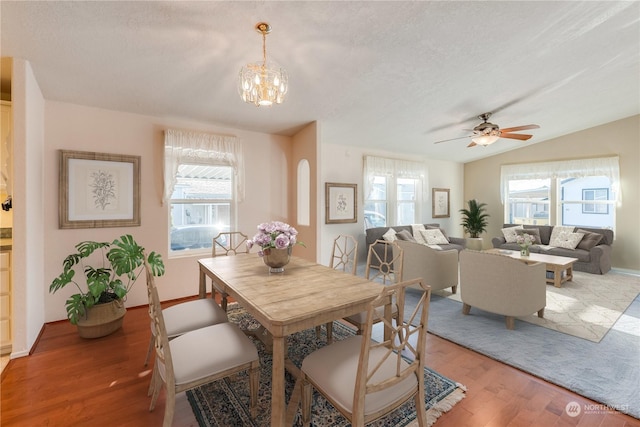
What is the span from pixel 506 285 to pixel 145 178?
4.19 meters

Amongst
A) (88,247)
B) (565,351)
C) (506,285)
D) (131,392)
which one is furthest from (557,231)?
(88,247)

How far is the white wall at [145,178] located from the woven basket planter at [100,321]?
649 millimetres

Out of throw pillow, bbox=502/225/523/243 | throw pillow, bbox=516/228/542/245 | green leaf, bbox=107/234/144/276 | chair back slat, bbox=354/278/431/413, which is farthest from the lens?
throw pillow, bbox=502/225/523/243

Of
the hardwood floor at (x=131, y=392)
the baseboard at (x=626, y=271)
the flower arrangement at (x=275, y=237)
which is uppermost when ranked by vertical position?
the flower arrangement at (x=275, y=237)

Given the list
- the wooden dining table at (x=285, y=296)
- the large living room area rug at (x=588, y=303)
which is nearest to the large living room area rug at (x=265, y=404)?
the wooden dining table at (x=285, y=296)

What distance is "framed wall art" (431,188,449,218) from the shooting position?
22.7 ft

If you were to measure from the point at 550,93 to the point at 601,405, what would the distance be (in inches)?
150

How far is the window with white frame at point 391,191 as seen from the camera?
5.70 m

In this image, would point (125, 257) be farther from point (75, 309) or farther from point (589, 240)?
point (589, 240)

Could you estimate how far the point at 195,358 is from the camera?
1509 millimetres

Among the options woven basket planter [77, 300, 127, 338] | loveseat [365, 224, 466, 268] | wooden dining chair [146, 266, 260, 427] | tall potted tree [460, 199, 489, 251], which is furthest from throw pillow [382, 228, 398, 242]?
woven basket planter [77, 300, 127, 338]

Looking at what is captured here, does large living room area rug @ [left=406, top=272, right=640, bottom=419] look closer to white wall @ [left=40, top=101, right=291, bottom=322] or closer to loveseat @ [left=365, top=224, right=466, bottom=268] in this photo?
loveseat @ [left=365, top=224, right=466, bottom=268]

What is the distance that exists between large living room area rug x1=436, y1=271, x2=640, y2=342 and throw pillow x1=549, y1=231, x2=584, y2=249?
25.0 inches

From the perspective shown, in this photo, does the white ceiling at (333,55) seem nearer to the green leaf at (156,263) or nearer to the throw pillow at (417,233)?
the green leaf at (156,263)
